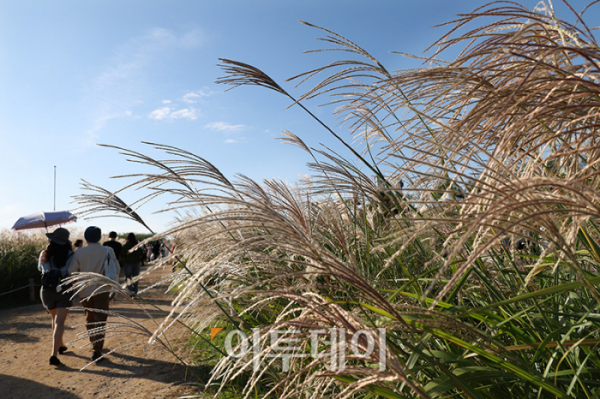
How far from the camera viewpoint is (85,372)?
5.66m

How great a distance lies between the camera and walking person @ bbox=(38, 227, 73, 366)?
6.25 m

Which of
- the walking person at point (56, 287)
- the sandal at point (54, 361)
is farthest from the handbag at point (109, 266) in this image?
the sandal at point (54, 361)

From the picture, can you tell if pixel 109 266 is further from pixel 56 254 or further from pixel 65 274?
pixel 56 254

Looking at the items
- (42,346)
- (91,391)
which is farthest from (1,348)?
(91,391)

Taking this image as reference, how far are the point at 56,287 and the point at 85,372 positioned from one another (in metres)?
1.70

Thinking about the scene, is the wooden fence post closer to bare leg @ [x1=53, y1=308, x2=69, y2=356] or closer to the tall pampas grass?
bare leg @ [x1=53, y1=308, x2=69, y2=356]

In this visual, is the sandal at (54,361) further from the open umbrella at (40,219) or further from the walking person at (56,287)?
the open umbrella at (40,219)

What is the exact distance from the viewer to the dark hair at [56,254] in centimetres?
657

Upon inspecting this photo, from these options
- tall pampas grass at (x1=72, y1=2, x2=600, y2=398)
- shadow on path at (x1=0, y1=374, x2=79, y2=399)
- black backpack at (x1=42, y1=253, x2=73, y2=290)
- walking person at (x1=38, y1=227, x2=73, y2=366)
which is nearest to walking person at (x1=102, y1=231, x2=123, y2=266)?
walking person at (x1=38, y1=227, x2=73, y2=366)

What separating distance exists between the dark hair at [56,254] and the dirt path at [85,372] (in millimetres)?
1755

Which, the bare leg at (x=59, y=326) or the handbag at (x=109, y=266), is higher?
the handbag at (x=109, y=266)

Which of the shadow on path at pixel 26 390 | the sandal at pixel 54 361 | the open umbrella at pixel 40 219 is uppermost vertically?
the open umbrella at pixel 40 219

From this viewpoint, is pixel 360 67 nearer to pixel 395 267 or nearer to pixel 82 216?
pixel 395 267

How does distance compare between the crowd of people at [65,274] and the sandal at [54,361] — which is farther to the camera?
the crowd of people at [65,274]
